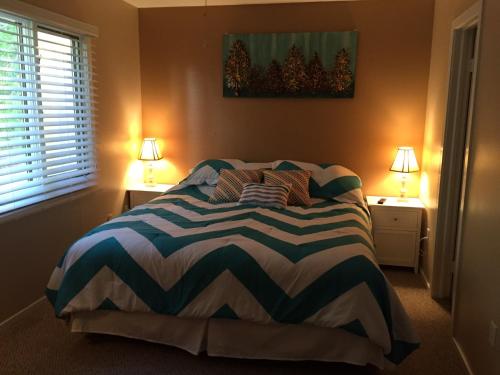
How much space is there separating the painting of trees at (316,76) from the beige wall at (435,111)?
92 centimetres

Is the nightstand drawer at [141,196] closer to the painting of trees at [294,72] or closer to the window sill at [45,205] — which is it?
the window sill at [45,205]

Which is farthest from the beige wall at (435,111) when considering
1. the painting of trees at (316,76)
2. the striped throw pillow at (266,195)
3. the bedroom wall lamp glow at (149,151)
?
the bedroom wall lamp glow at (149,151)

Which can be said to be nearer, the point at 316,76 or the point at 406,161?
the point at 406,161

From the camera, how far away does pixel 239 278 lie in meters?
2.29

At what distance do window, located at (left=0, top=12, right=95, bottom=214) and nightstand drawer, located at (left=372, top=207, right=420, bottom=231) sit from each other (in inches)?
96.3

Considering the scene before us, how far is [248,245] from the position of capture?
241 centimetres

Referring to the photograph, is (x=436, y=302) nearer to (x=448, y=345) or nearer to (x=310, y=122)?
(x=448, y=345)

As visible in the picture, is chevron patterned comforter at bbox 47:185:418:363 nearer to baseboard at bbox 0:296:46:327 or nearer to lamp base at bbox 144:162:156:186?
baseboard at bbox 0:296:46:327

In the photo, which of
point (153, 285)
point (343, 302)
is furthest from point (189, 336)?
point (343, 302)

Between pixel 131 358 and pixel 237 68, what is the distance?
9.18ft

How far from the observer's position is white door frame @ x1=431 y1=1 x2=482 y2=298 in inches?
117

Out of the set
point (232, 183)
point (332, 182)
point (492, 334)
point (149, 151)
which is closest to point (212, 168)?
point (232, 183)

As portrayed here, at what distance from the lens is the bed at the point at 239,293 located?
2205 millimetres

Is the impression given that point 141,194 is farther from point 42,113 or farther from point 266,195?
point 266,195
